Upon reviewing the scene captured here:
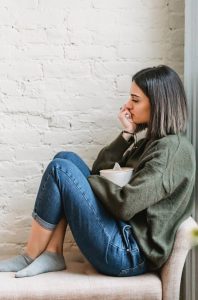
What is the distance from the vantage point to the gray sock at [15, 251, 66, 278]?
1.68 m

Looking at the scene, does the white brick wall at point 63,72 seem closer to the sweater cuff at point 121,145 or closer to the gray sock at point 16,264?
the sweater cuff at point 121,145

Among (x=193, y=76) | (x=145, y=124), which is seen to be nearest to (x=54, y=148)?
(x=145, y=124)

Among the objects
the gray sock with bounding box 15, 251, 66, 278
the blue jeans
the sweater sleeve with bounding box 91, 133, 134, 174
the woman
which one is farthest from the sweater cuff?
the gray sock with bounding box 15, 251, 66, 278

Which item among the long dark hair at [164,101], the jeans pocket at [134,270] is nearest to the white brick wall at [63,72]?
the long dark hair at [164,101]

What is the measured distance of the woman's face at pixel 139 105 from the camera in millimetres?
1833

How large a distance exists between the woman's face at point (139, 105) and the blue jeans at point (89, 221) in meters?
0.35

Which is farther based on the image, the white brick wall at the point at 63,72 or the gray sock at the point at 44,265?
the white brick wall at the point at 63,72

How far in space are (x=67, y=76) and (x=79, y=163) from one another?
1.32 ft

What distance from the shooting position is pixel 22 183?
2129mm

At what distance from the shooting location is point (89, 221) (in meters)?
1.65

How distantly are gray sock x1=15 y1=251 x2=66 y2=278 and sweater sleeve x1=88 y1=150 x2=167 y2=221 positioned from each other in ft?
0.95

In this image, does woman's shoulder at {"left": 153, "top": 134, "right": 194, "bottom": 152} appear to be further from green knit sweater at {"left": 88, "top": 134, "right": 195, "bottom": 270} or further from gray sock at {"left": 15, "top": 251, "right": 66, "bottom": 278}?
gray sock at {"left": 15, "top": 251, "right": 66, "bottom": 278}

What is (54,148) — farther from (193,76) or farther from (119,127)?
(193,76)

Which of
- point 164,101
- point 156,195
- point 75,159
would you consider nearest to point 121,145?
point 75,159
